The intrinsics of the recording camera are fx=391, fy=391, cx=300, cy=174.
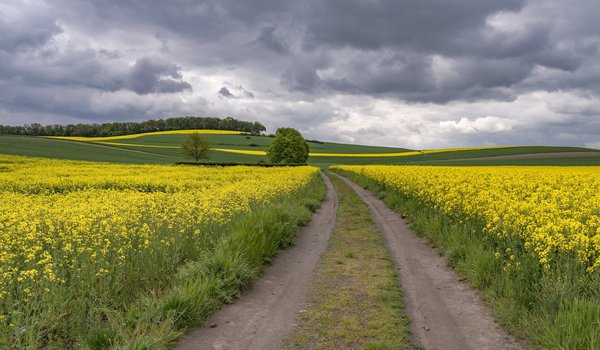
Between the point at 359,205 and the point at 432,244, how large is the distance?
8.95 m

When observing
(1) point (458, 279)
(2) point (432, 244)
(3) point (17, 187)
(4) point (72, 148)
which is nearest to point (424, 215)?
(2) point (432, 244)

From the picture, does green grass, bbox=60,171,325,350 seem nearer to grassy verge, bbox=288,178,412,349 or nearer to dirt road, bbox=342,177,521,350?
grassy verge, bbox=288,178,412,349

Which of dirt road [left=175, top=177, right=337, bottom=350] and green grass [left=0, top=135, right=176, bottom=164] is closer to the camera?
dirt road [left=175, top=177, right=337, bottom=350]

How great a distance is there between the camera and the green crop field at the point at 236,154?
68806mm

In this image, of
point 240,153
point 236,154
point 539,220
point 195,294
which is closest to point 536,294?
point 539,220

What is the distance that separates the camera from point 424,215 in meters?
13.2

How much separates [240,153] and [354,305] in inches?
3879

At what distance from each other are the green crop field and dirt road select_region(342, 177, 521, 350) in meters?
66.9

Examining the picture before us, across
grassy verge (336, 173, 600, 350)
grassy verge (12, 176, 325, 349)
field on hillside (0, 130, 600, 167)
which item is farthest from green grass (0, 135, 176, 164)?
grassy verge (336, 173, 600, 350)

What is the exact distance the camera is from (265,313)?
6.16 metres

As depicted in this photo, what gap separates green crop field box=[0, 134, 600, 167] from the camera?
68.8 meters

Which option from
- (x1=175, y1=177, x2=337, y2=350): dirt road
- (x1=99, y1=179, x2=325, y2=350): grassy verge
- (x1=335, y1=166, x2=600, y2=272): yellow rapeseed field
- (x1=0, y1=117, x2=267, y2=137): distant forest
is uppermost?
(x1=0, y1=117, x2=267, y2=137): distant forest

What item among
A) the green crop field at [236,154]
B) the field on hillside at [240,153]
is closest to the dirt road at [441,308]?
the green crop field at [236,154]

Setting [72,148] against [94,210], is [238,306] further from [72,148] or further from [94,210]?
[72,148]
